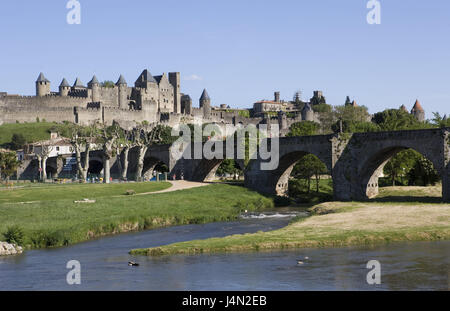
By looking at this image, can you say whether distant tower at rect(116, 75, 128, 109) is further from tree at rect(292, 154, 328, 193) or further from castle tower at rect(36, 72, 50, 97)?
tree at rect(292, 154, 328, 193)

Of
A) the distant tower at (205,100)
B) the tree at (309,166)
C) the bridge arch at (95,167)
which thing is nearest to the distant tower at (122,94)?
the distant tower at (205,100)

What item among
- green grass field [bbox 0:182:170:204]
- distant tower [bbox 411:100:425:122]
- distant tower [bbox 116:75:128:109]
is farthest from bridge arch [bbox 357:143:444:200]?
distant tower [bbox 411:100:425:122]

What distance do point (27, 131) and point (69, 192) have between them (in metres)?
76.4

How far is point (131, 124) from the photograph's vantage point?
151 meters

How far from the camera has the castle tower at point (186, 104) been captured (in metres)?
178

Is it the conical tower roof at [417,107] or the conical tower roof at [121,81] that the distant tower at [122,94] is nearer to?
the conical tower roof at [121,81]

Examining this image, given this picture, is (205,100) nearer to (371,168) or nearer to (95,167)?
(95,167)

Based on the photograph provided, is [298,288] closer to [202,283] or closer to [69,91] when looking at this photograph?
[202,283]

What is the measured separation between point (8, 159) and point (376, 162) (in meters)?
45.2

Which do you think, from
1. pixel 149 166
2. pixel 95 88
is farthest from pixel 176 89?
pixel 149 166

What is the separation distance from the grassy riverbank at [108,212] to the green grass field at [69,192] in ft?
0.28

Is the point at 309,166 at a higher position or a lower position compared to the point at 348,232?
higher

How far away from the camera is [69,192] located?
207 ft
